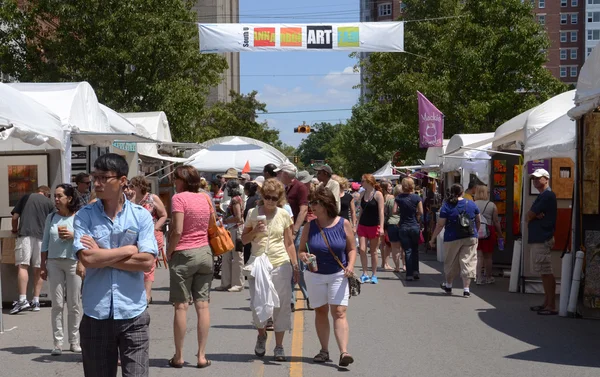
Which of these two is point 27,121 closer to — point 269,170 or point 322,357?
point 269,170

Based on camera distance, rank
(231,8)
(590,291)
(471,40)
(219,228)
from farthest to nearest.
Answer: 1. (231,8)
2. (471,40)
3. (590,291)
4. (219,228)

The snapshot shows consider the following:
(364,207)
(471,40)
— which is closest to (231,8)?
(471,40)

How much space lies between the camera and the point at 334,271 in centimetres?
837

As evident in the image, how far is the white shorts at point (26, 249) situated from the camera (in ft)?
40.7

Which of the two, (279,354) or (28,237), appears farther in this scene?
(28,237)

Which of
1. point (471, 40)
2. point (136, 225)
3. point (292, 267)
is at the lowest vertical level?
point (292, 267)

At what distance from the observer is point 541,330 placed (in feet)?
35.4

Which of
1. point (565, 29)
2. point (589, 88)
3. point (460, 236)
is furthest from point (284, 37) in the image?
point (565, 29)

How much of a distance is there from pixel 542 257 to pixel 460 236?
5.76ft

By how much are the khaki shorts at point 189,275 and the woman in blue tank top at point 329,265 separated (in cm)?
93

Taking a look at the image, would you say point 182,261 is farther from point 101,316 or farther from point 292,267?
point 101,316

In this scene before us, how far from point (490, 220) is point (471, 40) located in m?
20.0

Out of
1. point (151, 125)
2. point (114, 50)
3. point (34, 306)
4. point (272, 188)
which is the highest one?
point (114, 50)

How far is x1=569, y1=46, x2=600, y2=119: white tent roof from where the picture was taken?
1041cm
